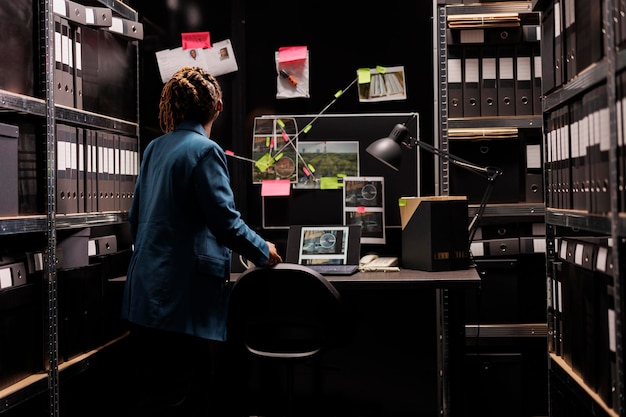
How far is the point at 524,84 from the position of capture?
2.88 m

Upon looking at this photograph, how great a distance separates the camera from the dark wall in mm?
3160

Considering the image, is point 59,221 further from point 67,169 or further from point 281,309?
point 281,309

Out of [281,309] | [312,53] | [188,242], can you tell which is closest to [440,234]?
[281,309]

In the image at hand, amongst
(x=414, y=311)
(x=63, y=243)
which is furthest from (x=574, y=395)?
(x=63, y=243)

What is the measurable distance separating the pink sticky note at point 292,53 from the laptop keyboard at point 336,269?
1073 mm

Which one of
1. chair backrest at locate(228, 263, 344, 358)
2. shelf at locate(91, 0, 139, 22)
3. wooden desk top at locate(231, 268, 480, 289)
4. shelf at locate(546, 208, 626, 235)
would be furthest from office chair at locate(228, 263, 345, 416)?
shelf at locate(91, 0, 139, 22)

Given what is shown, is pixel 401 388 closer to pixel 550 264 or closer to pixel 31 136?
pixel 550 264

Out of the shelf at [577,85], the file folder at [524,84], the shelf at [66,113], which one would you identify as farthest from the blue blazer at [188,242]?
the file folder at [524,84]

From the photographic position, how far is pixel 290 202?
3193 mm

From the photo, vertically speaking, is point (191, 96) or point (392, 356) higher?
point (191, 96)

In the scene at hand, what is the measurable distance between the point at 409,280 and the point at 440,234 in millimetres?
344

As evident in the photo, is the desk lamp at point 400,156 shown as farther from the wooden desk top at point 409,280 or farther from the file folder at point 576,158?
the file folder at point 576,158

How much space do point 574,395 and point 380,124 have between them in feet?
5.10

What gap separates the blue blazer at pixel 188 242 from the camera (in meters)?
2.14
